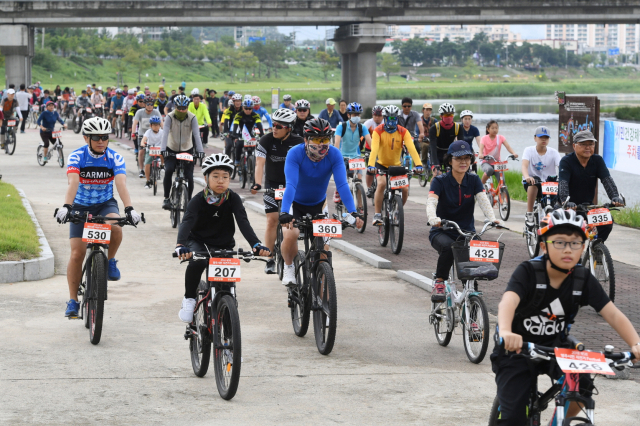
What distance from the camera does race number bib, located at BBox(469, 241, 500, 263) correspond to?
24.8 feet

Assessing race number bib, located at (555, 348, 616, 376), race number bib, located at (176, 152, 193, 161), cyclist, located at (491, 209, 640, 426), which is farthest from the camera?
race number bib, located at (176, 152, 193, 161)

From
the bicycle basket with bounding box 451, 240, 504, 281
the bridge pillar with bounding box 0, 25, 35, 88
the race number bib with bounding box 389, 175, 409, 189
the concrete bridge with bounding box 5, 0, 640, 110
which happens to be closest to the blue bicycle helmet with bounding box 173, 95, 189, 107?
the race number bib with bounding box 389, 175, 409, 189

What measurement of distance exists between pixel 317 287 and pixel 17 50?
57794 mm

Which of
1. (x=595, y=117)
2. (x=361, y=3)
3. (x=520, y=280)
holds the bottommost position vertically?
(x=520, y=280)

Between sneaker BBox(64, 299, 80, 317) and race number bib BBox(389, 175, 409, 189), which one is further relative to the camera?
race number bib BBox(389, 175, 409, 189)

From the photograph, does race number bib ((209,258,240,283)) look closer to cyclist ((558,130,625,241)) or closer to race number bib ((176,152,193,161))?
cyclist ((558,130,625,241))

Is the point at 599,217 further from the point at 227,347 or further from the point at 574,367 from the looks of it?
the point at 574,367

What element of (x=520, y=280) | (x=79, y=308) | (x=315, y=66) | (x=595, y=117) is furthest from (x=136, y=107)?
(x=315, y=66)

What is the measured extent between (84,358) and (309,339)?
2001 mm

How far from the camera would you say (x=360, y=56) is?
67000mm

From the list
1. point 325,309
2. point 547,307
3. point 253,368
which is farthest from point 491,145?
point 547,307

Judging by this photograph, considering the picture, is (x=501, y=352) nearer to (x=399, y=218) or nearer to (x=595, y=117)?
(x=399, y=218)

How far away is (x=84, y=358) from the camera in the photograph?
7.50m

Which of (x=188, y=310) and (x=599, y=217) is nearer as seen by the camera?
(x=188, y=310)
